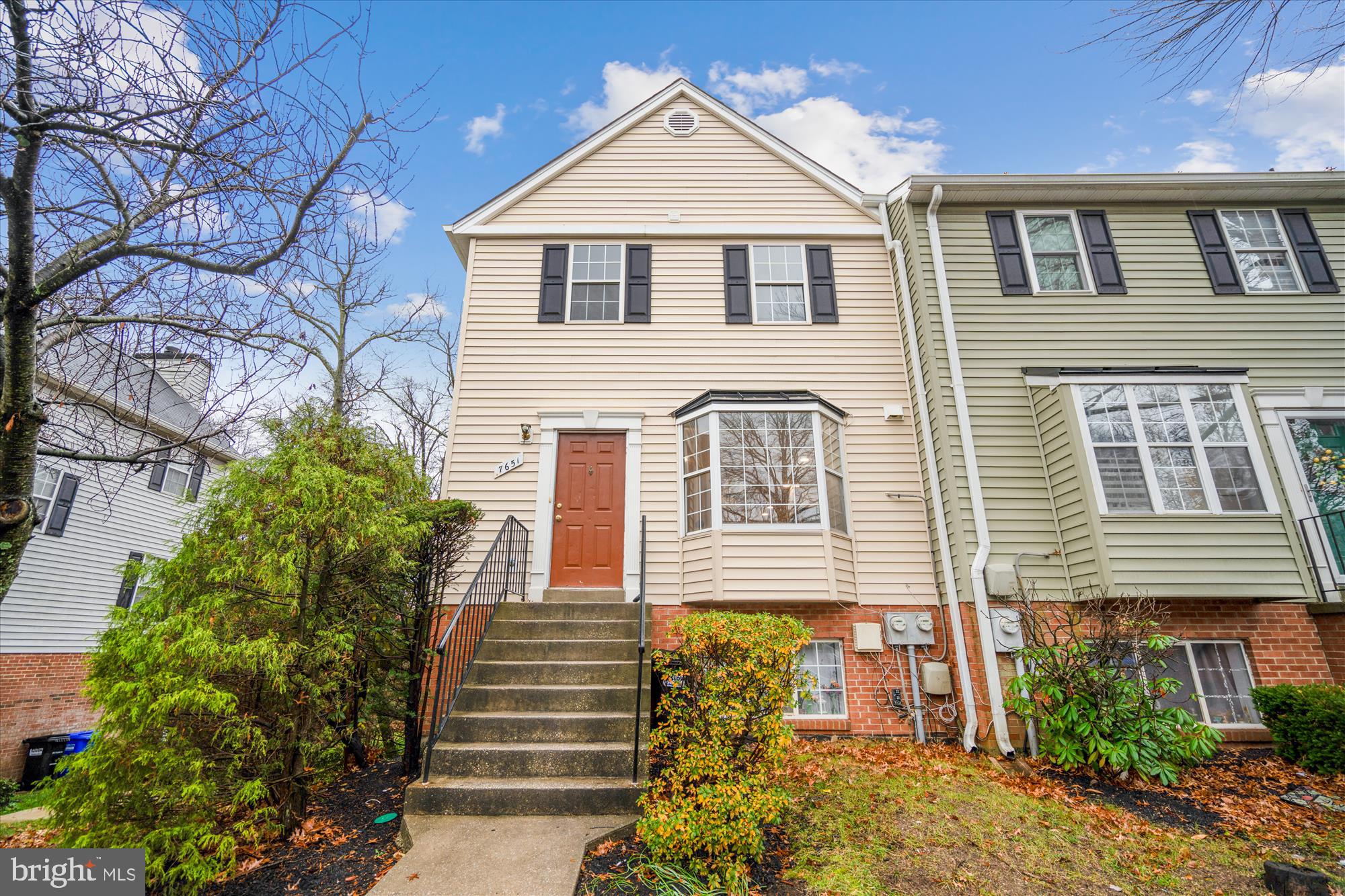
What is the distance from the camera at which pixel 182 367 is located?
5.14 m

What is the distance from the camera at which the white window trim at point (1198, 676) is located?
6.02 meters

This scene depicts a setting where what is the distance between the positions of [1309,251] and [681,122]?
889 centimetres

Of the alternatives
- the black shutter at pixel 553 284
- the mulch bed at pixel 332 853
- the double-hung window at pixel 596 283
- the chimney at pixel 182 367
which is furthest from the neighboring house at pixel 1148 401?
the chimney at pixel 182 367

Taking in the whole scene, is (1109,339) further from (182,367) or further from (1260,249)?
(182,367)

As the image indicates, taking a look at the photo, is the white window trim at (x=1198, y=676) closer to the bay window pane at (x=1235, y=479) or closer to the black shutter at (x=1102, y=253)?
the bay window pane at (x=1235, y=479)

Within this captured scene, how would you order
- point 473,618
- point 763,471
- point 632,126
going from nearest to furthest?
point 473,618
point 763,471
point 632,126

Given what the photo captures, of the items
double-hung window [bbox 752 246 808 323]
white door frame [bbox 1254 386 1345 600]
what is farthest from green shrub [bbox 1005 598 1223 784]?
double-hung window [bbox 752 246 808 323]

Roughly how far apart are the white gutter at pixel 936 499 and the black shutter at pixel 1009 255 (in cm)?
118

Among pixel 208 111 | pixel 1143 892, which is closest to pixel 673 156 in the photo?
pixel 208 111

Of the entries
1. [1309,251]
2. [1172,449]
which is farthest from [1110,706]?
[1309,251]

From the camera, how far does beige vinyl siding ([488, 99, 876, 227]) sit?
859 cm

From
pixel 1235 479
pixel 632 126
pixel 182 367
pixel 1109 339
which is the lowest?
pixel 1235 479

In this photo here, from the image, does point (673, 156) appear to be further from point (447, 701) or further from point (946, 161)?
point (447, 701)

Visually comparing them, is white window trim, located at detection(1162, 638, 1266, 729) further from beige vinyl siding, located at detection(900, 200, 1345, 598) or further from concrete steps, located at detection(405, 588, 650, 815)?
concrete steps, located at detection(405, 588, 650, 815)
